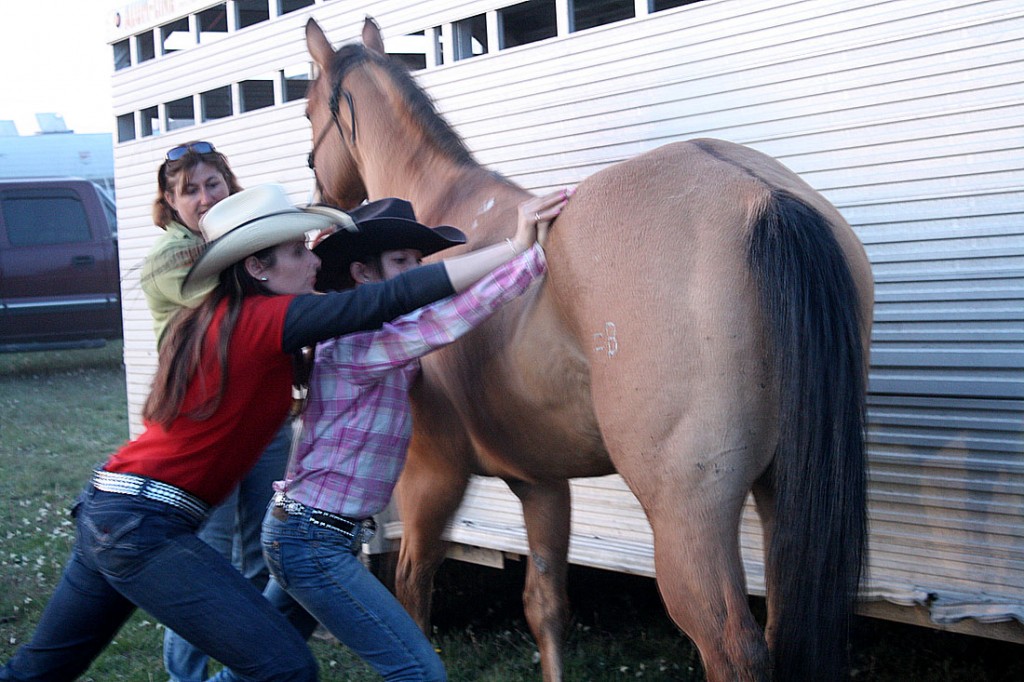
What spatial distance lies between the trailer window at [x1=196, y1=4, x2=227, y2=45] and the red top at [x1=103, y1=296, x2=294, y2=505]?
165 inches

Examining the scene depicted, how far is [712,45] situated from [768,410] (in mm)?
1917

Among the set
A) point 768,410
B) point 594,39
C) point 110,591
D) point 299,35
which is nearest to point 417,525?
point 110,591

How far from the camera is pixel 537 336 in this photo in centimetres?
283

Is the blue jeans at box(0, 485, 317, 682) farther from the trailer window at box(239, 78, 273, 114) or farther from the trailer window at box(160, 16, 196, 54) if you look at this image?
the trailer window at box(160, 16, 196, 54)

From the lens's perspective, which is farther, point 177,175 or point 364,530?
point 177,175

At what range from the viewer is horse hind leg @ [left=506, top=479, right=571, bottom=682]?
365 centimetres

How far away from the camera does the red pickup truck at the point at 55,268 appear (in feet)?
46.8

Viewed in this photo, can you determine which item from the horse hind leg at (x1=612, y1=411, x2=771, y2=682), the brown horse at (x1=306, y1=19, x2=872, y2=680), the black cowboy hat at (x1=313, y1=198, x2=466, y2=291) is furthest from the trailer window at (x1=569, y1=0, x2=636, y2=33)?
the horse hind leg at (x1=612, y1=411, x2=771, y2=682)

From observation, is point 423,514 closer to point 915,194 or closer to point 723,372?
point 723,372

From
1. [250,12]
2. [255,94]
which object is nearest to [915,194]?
[255,94]

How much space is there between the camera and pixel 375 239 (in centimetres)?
302

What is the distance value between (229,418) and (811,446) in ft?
4.80

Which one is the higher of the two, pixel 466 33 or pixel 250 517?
pixel 466 33

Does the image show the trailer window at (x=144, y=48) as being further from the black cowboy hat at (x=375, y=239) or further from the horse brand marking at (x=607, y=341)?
the horse brand marking at (x=607, y=341)
